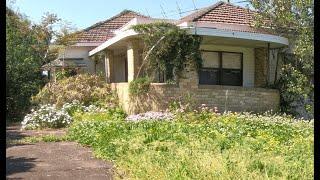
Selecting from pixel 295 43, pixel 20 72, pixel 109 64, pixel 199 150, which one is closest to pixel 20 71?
pixel 20 72

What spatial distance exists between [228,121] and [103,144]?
5.26 metres

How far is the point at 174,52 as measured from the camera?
53.3 feet

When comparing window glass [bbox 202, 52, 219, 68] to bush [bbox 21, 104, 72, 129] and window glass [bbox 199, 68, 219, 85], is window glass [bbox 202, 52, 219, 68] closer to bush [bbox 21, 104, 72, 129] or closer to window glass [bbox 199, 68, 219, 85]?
window glass [bbox 199, 68, 219, 85]

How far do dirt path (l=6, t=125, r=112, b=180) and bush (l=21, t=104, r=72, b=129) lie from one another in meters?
4.25

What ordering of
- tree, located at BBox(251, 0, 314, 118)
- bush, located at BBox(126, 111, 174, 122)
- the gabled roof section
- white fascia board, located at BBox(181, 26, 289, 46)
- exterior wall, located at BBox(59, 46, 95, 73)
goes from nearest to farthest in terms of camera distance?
1. bush, located at BBox(126, 111, 174, 122)
2. tree, located at BBox(251, 0, 314, 118)
3. white fascia board, located at BBox(181, 26, 289, 46)
4. exterior wall, located at BBox(59, 46, 95, 73)
5. the gabled roof section

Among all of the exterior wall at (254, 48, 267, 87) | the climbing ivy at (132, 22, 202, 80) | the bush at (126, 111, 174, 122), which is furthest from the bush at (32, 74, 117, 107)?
the exterior wall at (254, 48, 267, 87)

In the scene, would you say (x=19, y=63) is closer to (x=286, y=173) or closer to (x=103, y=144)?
(x=103, y=144)

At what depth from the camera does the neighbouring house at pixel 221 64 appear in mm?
16422

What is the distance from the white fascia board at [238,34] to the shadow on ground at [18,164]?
9079 mm

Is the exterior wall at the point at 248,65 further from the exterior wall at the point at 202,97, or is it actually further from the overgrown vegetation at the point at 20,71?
the overgrown vegetation at the point at 20,71

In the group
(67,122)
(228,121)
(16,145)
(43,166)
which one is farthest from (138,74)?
(43,166)

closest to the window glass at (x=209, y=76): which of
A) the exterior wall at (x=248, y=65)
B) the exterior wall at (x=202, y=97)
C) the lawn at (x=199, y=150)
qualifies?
the exterior wall at (x=248, y=65)

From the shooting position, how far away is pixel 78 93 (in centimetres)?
1877

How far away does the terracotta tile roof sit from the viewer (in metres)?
18.8
